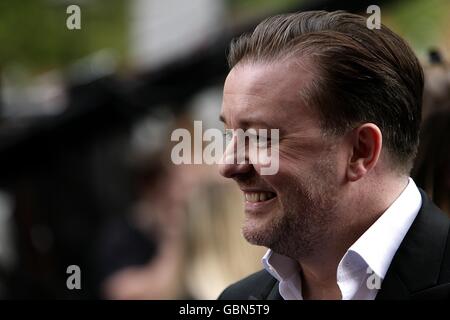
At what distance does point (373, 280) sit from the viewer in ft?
7.40

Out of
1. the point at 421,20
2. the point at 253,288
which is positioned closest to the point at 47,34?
the point at 421,20

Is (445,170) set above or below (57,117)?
below

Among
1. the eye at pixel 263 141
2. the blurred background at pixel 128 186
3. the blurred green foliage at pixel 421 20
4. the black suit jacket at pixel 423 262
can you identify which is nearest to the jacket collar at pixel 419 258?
the black suit jacket at pixel 423 262

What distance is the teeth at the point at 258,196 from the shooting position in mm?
2303

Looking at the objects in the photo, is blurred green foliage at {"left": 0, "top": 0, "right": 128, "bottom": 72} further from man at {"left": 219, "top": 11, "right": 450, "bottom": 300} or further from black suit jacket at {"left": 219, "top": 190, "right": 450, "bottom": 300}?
black suit jacket at {"left": 219, "top": 190, "right": 450, "bottom": 300}

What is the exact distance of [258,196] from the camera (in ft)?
7.58

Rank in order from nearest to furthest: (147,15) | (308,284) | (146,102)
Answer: (308,284) → (146,102) → (147,15)

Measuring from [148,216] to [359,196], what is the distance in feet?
12.1

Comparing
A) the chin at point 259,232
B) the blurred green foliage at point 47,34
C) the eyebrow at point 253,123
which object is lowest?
the chin at point 259,232

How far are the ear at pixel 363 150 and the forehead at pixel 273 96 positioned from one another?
0.12m

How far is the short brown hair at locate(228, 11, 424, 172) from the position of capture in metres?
2.22

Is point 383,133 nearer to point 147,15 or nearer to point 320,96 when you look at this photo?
point 320,96

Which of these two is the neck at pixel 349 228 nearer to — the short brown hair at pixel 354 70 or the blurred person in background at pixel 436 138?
the short brown hair at pixel 354 70
